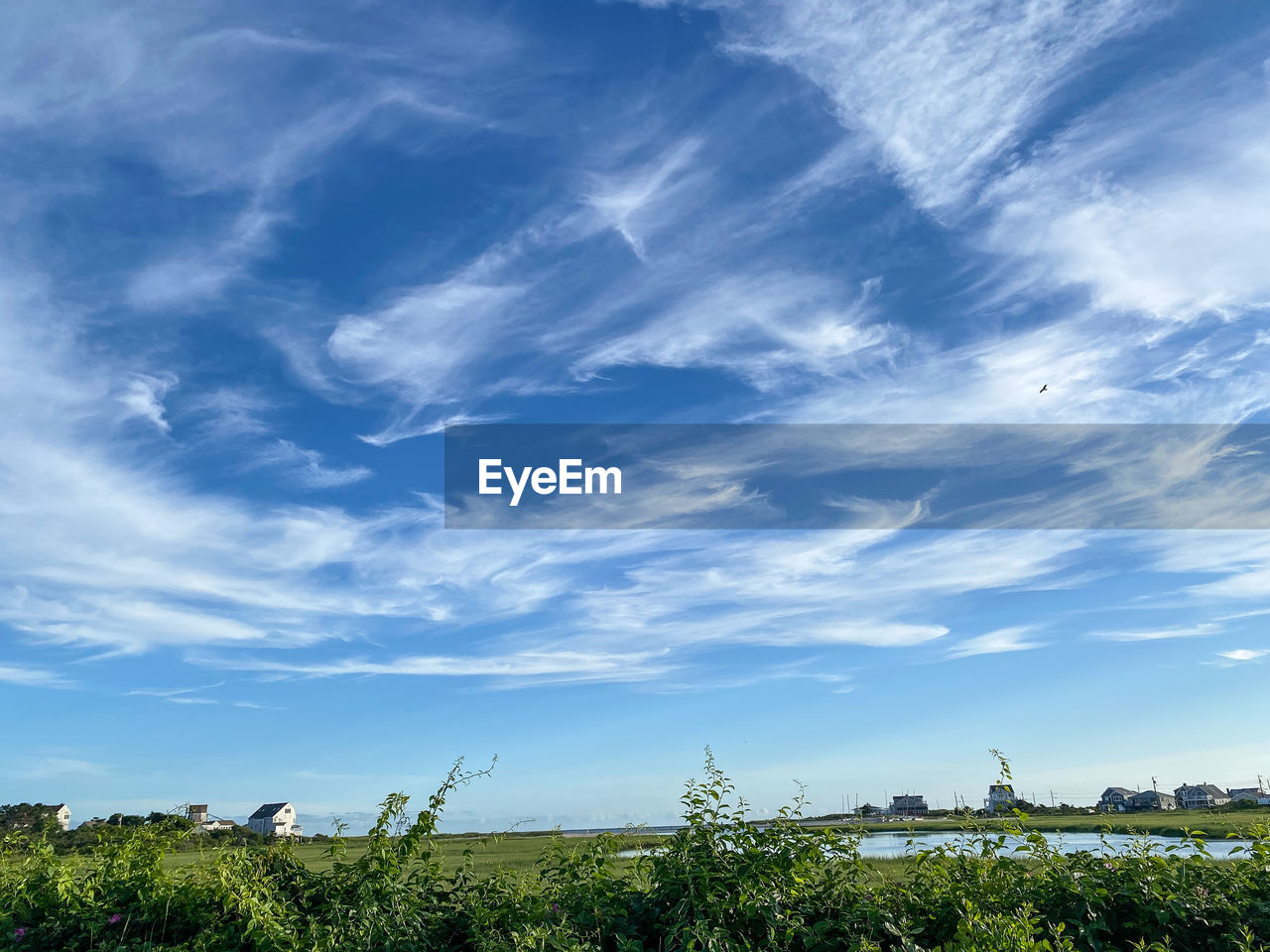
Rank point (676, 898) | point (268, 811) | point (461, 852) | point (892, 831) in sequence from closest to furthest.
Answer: point (676, 898), point (461, 852), point (892, 831), point (268, 811)

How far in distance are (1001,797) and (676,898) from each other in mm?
2559

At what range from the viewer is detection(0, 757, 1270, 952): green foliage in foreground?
5.27 metres

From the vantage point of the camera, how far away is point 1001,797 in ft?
20.1

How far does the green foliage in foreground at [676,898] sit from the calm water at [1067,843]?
87mm

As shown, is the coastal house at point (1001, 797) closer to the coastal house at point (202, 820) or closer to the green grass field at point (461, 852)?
the green grass field at point (461, 852)

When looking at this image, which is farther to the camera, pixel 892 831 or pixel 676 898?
pixel 892 831

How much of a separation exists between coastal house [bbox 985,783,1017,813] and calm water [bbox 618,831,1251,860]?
0.33 meters

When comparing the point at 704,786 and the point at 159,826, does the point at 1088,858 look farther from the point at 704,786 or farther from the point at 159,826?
the point at 159,826

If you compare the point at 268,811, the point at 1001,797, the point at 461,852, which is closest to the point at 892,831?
the point at 1001,797

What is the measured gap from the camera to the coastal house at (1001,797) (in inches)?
236

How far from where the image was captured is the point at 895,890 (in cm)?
579

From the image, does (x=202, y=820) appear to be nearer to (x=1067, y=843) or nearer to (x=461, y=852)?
(x=461, y=852)

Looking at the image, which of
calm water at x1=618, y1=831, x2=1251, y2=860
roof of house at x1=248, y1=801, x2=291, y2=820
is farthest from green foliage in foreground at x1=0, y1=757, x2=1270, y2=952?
roof of house at x1=248, y1=801, x2=291, y2=820

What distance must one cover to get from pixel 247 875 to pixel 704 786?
3.76 metres
